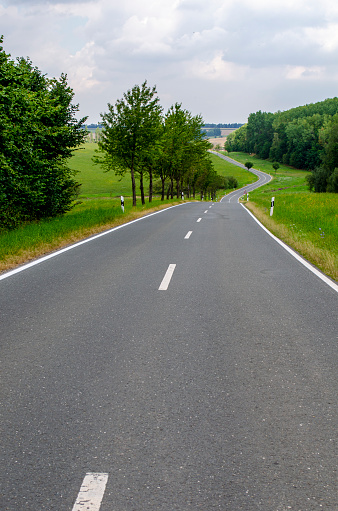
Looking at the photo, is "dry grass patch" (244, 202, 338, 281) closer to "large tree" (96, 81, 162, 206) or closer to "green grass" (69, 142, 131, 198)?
"large tree" (96, 81, 162, 206)

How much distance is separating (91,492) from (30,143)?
13.7 m

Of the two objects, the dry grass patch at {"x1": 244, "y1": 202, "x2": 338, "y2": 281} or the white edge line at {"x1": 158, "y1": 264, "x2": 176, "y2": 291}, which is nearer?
the white edge line at {"x1": 158, "y1": 264, "x2": 176, "y2": 291}

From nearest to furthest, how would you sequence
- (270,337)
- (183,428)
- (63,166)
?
(183,428)
(270,337)
(63,166)

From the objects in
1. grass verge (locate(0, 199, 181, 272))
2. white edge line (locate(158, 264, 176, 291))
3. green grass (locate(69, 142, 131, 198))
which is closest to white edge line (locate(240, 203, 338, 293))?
white edge line (locate(158, 264, 176, 291))

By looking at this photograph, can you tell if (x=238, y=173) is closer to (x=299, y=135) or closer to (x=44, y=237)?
(x=299, y=135)

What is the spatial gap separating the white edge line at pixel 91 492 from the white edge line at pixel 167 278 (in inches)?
182

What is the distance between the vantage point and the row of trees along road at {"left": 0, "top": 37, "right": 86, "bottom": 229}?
506 inches

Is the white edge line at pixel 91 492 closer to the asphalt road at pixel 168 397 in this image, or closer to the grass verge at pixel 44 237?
the asphalt road at pixel 168 397

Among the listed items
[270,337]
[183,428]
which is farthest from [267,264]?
[183,428]

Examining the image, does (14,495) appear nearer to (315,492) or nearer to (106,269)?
(315,492)

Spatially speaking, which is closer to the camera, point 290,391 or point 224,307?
point 290,391

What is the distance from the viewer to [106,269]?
8602mm

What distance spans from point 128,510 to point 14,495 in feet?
2.26

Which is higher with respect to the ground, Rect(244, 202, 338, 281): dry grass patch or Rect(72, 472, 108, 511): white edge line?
Rect(72, 472, 108, 511): white edge line
